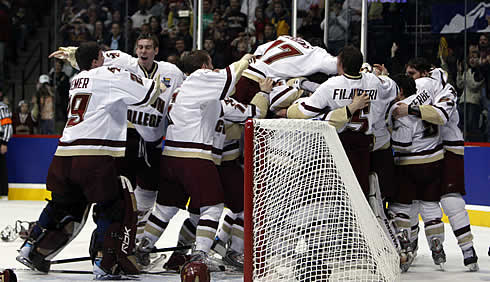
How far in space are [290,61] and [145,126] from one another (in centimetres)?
119

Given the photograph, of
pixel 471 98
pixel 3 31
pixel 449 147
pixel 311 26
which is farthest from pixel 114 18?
pixel 449 147

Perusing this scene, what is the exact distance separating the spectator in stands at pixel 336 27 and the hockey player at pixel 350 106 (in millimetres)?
4633

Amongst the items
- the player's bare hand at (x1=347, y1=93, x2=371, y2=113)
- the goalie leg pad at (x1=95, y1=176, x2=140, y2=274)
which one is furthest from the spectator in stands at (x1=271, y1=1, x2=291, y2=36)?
the goalie leg pad at (x1=95, y1=176, x2=140, y2=274)

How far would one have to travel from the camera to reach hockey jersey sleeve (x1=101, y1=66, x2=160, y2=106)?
5395 millimetres

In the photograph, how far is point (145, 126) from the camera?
6.09 meters

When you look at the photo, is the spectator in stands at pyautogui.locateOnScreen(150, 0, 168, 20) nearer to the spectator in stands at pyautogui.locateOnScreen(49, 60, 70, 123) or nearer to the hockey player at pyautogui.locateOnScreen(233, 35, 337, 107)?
the spectator in stands at pyautogui.locateOnScreen(49, 60, 70, 123)

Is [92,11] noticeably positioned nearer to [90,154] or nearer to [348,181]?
[90,154]

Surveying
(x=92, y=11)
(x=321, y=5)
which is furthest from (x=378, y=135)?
(x=92, y=11)

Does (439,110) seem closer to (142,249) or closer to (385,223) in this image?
(385,223)

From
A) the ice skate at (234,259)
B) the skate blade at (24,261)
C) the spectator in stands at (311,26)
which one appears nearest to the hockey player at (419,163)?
the ice skate at (234,259)

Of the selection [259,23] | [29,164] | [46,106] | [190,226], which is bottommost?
[29,164]

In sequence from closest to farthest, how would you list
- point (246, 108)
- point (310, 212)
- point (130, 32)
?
point (310, 212) < point (246, 108) < point (130, 32)

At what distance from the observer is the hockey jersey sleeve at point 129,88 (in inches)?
212

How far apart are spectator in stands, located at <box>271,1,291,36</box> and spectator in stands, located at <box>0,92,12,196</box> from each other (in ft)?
11.4
